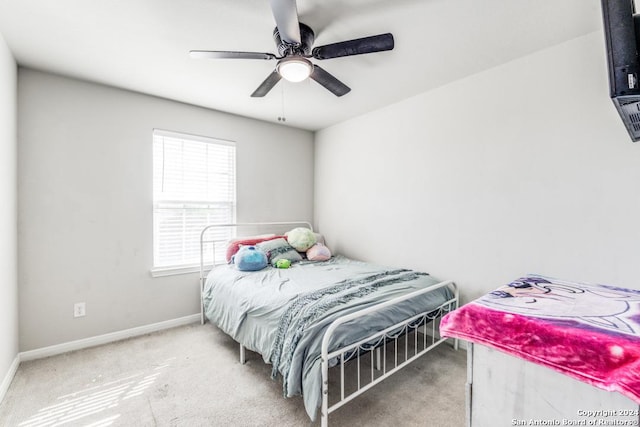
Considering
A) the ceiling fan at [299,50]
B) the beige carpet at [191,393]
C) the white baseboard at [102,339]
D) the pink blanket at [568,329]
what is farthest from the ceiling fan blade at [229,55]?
the white baseboard at [102,339]

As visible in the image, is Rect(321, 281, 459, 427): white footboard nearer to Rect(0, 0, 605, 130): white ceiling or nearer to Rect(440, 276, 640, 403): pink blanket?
Rect(440, 276, 640, 403): pink blanket

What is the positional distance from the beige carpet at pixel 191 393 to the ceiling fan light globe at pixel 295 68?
2.11 m

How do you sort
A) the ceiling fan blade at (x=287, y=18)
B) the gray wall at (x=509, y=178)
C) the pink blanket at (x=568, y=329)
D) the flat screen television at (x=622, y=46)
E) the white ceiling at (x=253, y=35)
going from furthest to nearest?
1. the gray wall at (x=509, y=178)
2. the white ceiling at (x=253, y=35)
3. the ceiling fan blade at (x=287, y=18)
4. the flat screen television at (x=622, y=46)
5. the pink blanket at (x=568, y=329)

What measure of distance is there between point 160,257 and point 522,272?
337cm

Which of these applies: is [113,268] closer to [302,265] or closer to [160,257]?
[160,257]

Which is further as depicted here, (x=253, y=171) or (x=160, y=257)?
(x=253, y=171)

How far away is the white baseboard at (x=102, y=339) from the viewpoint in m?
2.45

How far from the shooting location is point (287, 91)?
290 centimetres

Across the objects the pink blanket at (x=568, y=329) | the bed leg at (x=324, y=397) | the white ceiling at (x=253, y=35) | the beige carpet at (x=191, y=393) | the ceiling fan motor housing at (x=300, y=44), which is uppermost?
the white ceiling at (x=253, y=35)

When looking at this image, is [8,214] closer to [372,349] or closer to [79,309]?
[79,309]

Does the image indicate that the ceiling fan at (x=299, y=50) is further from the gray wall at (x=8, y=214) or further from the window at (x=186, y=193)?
the window at (x=186, y=193)

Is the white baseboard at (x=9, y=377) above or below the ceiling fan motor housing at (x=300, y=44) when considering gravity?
below

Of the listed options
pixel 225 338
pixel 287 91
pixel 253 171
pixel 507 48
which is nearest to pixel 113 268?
pixel 225 338

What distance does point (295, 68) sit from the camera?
1.84 metres
